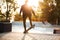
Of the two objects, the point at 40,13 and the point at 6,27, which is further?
the point at 40,13

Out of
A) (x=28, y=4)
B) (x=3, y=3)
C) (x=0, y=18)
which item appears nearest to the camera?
(x=28, y=4)

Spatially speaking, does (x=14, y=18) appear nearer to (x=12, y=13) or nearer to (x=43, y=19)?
(x=12, y=13)

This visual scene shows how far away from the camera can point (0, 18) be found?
7.96 meters

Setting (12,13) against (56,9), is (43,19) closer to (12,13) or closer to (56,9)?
(56,9)

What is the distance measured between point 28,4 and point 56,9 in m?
3.34

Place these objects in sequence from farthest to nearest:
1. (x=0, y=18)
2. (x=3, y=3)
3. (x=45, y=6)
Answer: (x=45, y=6) < (x=3, y=3) < (x=0, y=18)

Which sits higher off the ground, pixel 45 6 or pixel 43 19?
pixel 45 6

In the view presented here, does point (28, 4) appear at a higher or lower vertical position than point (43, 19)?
higher

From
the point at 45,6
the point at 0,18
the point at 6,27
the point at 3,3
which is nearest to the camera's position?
the point at 6,27

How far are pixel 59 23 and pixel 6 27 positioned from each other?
344cm

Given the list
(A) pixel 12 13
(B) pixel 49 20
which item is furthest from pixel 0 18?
(B) pixel 49 20

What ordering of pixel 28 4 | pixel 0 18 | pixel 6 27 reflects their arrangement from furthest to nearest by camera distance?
pixel 0 18
pixel 6 27
pixel 28 4

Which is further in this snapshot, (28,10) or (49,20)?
(49,20)

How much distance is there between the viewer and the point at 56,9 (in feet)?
30.6
